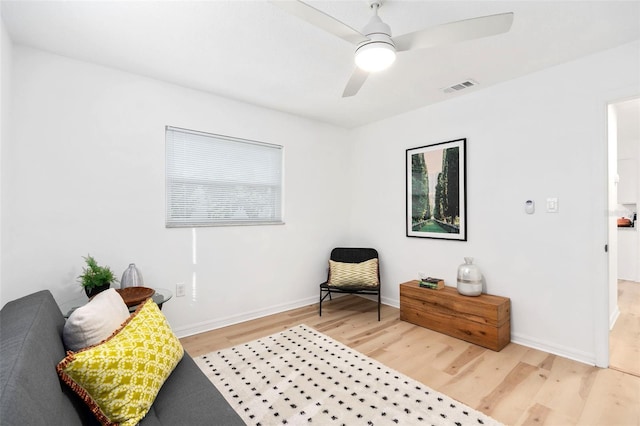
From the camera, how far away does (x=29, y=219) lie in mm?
2289

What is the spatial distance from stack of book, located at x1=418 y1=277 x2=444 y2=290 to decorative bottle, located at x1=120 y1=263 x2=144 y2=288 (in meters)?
2.68

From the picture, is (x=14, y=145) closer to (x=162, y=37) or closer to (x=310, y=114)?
(x=162, y=37)

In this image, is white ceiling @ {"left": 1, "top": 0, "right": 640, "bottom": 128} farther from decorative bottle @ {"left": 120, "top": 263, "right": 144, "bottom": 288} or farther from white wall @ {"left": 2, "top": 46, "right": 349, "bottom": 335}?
decorative bottle @ {"left": 120, "top": 263, "right": 144, "bottom": 288}

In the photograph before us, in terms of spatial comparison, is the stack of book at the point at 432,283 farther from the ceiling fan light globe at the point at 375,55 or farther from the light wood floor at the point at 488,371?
the ceiling fan light globe at the point at 375,55

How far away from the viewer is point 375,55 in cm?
170

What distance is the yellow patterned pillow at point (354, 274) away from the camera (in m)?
3.56

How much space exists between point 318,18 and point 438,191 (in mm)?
2459

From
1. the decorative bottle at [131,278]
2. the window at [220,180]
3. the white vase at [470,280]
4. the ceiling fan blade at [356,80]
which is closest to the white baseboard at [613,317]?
the white vase at [470,280]

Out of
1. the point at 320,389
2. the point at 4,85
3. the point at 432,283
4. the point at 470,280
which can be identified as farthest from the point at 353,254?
the point at 4,85

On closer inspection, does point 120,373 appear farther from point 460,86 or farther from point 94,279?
point 460,86

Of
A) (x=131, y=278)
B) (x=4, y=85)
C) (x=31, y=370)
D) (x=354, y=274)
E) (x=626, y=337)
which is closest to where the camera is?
(x=31, y=370)

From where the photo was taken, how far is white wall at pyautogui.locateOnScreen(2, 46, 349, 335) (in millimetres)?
2283

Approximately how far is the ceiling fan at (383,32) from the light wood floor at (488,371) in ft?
7.12

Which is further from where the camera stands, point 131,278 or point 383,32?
point 131,278
